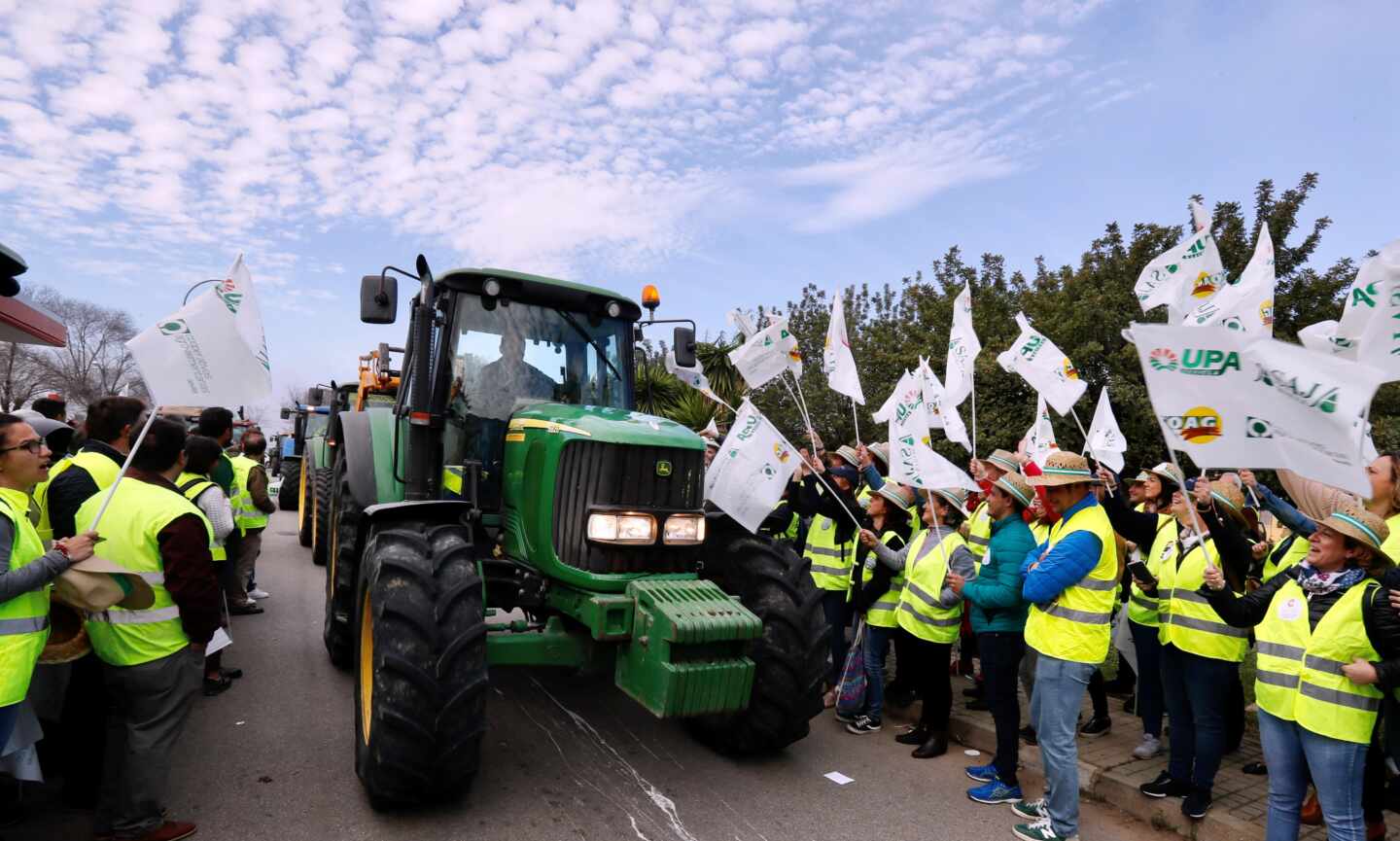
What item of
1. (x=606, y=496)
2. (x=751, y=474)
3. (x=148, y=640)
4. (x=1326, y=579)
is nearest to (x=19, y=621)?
(x=148, y=640)

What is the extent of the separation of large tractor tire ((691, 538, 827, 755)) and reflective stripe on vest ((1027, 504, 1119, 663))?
1.17 meters

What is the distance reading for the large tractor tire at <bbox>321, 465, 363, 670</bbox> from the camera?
5.64m

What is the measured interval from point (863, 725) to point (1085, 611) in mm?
2105

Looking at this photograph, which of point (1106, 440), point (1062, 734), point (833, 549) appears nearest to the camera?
point (1062, 734)

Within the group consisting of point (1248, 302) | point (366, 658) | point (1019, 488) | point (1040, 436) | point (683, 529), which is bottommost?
point (366, 658)

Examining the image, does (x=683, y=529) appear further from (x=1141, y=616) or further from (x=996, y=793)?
(x=1141, y=616)

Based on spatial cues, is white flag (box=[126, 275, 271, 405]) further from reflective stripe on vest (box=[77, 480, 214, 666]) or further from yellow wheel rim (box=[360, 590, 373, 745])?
yellow wheel rim (box=[360, 590, 373, 745])

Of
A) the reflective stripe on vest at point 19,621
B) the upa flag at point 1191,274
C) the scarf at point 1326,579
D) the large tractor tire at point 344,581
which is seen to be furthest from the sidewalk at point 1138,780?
the reflective stripe on vest at point 19,621

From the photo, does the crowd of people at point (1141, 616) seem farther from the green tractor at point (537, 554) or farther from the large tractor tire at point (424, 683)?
the large tractor tire at point (424, 683)

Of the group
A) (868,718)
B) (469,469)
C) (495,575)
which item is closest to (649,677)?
(495,575)

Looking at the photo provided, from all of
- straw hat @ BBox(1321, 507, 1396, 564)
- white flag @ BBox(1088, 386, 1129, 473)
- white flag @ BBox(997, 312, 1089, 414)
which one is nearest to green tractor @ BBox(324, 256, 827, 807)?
straw hat @ BBox(1321, 507, 1396, 564)

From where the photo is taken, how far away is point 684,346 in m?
5.70

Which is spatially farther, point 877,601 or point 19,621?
point 877,601

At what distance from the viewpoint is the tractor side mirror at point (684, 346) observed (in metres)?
5.65
